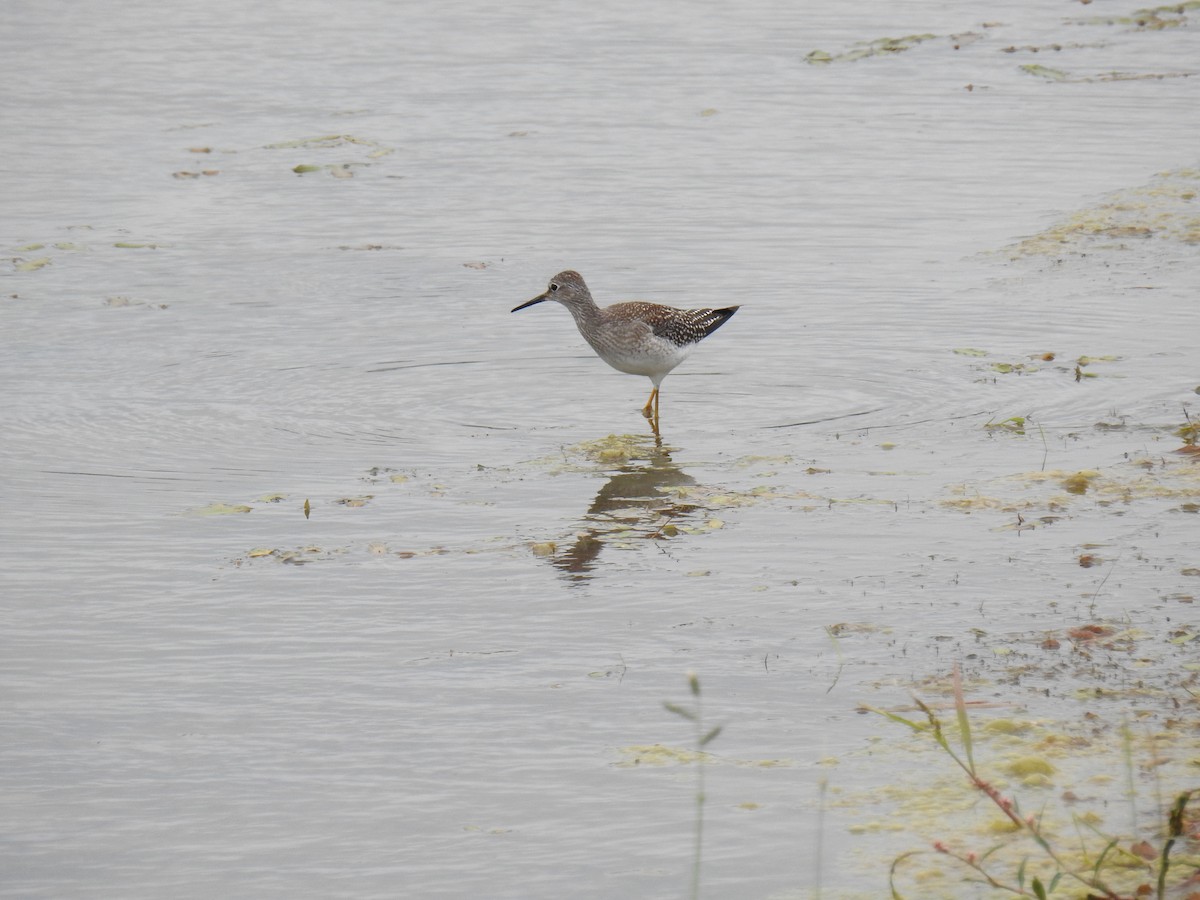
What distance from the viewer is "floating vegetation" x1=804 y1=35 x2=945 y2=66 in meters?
22.8

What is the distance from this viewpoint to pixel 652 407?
35.5 feet

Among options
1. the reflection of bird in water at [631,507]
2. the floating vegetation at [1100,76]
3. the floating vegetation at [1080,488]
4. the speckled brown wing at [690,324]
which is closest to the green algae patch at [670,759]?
the reflection of bird in water at [631,507]

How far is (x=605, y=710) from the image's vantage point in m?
6.36

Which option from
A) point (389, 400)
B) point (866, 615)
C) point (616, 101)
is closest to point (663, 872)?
point (866, 615)

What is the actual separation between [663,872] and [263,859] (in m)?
1.28

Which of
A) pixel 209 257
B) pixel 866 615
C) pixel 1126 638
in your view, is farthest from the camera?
pixel 209 257

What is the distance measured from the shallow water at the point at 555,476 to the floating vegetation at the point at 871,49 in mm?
2677

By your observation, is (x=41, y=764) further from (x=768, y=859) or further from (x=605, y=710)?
(x=768, y=859)

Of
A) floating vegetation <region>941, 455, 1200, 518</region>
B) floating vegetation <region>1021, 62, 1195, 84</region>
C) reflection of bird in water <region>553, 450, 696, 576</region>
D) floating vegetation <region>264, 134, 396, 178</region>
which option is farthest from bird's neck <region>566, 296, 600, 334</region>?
floating vegetation <region>1021, 62, 1195, 84</region>

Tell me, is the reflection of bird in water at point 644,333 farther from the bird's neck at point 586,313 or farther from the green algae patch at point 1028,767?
the green algae patch at point 1028,767

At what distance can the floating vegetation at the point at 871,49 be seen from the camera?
22.8 m

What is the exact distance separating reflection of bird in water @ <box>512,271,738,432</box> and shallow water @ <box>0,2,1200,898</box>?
348mm

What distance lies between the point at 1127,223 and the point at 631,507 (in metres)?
7.55

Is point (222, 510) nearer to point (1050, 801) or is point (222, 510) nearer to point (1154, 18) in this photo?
point (1050, 801)
